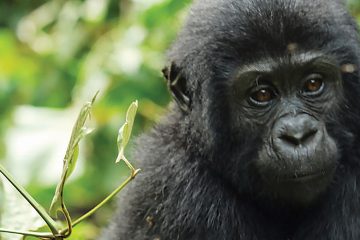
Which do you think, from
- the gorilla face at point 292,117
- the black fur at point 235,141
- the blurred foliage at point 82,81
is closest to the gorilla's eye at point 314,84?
the gorilla face at point 292,117

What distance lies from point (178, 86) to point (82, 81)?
85.8 inches

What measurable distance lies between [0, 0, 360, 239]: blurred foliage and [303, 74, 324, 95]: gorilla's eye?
1.11 m

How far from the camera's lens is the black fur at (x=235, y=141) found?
157 inches

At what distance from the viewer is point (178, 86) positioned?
432cm

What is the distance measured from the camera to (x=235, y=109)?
411 cm

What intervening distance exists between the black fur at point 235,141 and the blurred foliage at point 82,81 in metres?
0.81

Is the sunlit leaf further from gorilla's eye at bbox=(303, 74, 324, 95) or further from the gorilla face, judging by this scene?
gorilla's eye at bbox=(303, 74, 324, 95)

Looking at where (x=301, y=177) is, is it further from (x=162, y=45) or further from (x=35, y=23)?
(x=35, y=23)

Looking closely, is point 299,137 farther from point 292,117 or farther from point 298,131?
point 292,117

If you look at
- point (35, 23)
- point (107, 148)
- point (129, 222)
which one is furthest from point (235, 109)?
point (35, 23)

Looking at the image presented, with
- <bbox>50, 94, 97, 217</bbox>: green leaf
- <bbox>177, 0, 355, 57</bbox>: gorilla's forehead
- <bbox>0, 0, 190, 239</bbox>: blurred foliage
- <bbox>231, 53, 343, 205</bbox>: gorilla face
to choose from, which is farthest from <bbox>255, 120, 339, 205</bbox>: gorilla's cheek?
<bbox>0, 0, 190, 239</bbox>: blurred foliage

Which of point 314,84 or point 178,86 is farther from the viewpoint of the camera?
point 178,86

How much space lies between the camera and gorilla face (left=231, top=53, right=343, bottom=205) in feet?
12.4

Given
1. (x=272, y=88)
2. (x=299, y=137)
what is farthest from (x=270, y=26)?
(x=299, y=137)
